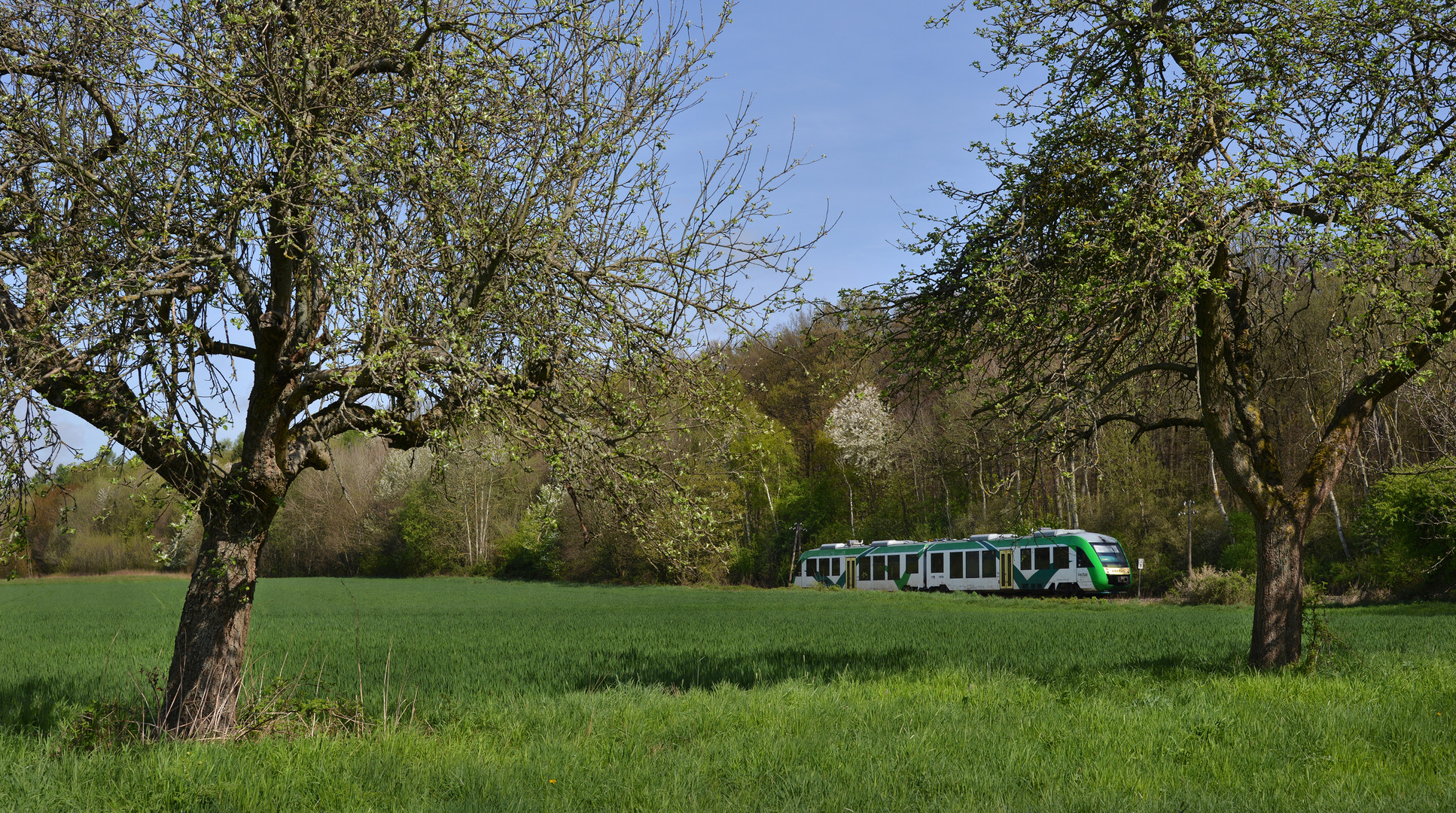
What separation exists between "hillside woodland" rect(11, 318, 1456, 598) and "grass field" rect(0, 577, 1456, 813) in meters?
1.44

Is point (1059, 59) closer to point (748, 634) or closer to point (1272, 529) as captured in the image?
point (1272, 529)

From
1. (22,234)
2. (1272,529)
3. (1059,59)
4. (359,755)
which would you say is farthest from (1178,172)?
(22,234)

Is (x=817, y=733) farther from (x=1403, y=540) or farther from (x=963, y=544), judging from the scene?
(x=963, y=544)

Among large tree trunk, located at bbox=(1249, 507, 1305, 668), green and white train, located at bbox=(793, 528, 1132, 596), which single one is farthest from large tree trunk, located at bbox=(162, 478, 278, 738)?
green and white train, located at bbox=(793, 528, 1132, 596)

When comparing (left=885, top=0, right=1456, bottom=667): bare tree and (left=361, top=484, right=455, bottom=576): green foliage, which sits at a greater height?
(left=885, top=0, right=1456, bottom=667): bare tree

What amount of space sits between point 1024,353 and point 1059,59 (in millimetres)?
3038

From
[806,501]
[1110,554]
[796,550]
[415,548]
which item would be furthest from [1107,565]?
[415,548]

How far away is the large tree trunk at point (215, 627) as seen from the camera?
6.91m

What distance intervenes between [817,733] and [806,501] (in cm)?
4642

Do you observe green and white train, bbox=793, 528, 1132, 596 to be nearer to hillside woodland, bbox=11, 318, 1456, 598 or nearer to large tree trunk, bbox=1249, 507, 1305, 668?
hillside woodland, bbox=11, 318, 1456, 598

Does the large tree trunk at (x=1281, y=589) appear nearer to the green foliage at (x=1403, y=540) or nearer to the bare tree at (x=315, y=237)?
the bare tree at (x=315, y=237)

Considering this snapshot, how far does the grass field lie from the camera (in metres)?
5.52

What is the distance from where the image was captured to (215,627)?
7074 millimetres

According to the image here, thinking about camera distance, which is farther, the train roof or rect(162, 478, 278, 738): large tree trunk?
the train roof
